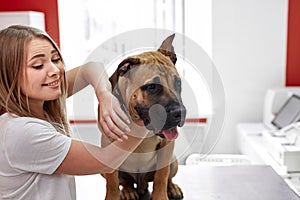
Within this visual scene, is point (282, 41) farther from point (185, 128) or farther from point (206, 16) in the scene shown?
point (185, 128)

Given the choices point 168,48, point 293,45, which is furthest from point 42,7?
point 168,48

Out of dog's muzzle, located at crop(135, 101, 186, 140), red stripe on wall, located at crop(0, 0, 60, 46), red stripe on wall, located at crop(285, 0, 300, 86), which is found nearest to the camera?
dog's muzzle, located at crop(135, 101, 186, 140)

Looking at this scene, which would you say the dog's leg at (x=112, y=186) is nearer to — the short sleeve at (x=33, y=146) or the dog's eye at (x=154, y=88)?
the short sleeve at (x=33, y=146)

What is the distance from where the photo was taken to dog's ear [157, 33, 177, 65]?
31.6 inches

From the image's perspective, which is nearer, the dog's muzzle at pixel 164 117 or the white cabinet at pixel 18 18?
the dog's muzzle at pixel 164 117

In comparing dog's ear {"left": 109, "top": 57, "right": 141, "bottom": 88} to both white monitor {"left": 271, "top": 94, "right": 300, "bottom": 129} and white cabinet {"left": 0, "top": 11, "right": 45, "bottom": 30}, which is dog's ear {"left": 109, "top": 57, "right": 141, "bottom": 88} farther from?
white cabinet {"left": 0, "top": 11, "right": 45, "bottom": 30}

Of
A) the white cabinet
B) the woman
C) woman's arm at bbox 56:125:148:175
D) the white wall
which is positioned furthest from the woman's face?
the white wall

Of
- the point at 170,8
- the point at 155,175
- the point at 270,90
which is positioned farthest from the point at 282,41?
the point at 155,175

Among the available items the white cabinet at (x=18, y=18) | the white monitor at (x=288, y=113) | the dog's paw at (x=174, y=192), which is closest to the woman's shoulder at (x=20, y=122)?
the dog's paw at (x=174, y=192)

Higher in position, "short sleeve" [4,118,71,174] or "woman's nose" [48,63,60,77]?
"woman's nose" [48,63,60,77]

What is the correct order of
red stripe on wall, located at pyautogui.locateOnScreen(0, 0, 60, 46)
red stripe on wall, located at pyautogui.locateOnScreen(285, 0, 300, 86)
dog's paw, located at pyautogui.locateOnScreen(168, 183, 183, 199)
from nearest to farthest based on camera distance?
dog's paw, located at pyautogui.locateOnScreen(168, 183, 183, 199) → red stripe on wall, located at pyautogui.locateOnScreen(285, 0, 300, 86) → red stripe on wall, located at pyautogui.locateOnScreen(0, 0, 60, 46)

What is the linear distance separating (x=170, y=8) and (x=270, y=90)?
38.6 inches

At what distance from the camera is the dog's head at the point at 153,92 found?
72cm

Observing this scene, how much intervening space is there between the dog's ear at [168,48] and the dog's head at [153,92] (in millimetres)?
20
